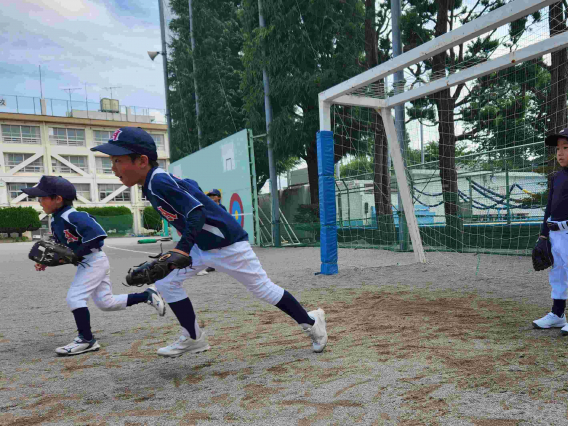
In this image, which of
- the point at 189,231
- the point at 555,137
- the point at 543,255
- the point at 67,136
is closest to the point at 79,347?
the point at 189,231

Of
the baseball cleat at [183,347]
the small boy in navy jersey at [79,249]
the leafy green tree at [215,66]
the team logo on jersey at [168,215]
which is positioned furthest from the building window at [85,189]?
the team logo on jersey at [168,215]

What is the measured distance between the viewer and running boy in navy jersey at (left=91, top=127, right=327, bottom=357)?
288cm

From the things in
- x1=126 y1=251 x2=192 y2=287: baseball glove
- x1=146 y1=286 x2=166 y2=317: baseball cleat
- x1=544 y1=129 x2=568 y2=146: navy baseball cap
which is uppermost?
x1=544 y1=129 x2=568 y2=146: navy baseball cap

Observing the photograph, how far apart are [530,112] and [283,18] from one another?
27.2ft

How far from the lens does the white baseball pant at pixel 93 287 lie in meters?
3.81

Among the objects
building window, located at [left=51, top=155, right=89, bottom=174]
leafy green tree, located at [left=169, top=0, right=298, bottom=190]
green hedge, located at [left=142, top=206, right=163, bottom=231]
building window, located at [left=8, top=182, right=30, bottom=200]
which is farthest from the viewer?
building window, located at [left=51, top=155, right=89, bottom=174]

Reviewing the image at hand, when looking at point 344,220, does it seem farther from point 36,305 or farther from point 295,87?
point 36,305

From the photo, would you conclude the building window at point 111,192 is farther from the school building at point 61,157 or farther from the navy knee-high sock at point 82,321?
the navy knee-high sock at point 82,321

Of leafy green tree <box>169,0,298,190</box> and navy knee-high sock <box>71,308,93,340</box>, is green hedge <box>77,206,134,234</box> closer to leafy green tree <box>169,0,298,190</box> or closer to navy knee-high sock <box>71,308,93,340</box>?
leafy green tree <box>169,0,298,190</box>

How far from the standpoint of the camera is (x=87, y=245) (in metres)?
3.87

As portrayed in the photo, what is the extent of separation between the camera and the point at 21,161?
4312cm

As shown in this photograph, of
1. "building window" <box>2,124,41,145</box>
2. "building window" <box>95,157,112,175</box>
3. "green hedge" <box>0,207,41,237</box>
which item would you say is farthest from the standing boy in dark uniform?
"building window" <box>2,124,41,145</box>

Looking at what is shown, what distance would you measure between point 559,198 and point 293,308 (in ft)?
7.43

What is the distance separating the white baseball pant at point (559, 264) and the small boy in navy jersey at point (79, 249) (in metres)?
3.30
